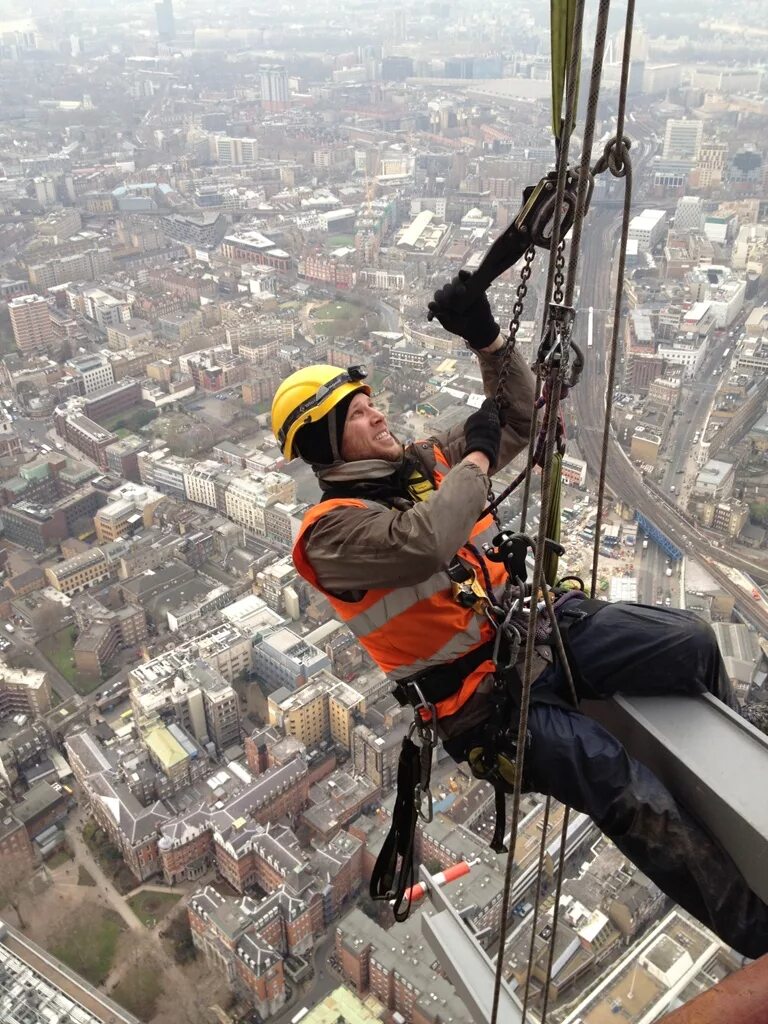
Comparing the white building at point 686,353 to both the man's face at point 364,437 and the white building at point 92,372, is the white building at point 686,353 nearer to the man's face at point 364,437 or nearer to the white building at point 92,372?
the white building at point 92,372

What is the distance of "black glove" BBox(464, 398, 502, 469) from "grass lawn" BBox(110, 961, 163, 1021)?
4.54 meters

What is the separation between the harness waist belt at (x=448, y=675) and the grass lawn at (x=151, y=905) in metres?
4.61

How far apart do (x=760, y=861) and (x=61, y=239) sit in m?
18.5

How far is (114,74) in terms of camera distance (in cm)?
3019

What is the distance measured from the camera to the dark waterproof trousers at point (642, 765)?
3.28ft

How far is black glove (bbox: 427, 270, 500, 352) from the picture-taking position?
1.18 m

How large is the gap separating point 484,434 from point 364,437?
15 cm

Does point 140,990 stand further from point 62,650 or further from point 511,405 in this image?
point 511,405

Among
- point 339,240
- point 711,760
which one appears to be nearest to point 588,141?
point 711,760

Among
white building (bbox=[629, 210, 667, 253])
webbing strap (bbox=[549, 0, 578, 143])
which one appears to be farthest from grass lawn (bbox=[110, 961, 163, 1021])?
white building (bbox=[629, 210, 667, 253])

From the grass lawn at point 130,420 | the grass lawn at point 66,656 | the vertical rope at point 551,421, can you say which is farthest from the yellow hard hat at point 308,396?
the grass lawn at point 130,420

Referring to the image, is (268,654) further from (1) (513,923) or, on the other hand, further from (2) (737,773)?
(2) (737,773)

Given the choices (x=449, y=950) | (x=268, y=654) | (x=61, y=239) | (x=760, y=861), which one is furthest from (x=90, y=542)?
(x=61, y=239)

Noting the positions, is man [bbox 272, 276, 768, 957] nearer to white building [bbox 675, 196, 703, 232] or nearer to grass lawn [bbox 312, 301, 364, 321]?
grass lawn [bbox 312, 301, 364, 321]
